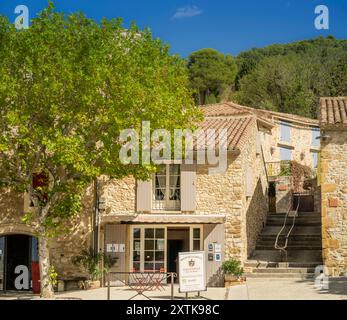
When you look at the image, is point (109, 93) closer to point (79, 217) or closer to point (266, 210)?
point (79, 217)

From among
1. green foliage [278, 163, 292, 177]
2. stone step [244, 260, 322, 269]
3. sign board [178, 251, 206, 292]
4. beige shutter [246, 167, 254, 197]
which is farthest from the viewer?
green foliage [278, 163, 292, 177]

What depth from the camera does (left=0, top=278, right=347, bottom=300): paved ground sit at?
678 inches

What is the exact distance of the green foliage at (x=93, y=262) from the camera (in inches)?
842

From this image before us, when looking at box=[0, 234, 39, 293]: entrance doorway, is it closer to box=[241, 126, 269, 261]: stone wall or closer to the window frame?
the window frame

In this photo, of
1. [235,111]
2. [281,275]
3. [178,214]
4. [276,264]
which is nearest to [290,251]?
[276,264]

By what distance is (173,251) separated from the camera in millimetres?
22734

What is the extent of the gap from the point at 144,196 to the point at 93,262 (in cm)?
304

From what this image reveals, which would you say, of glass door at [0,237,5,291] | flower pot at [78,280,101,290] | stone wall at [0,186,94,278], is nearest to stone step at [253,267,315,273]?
flower pot at [78,280,101,290]

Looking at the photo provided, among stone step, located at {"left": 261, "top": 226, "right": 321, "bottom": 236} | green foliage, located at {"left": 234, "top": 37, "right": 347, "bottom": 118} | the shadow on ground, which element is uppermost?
green foliage, located at {"left": 234, "top": 37, "right": 347, "bottom": 118}

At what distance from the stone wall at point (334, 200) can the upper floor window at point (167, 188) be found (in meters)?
5.30

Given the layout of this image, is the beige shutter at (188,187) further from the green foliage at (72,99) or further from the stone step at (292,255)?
the stone step at (292,255)

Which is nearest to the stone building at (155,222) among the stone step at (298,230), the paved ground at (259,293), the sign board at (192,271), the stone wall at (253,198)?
the stone wall at (253,198)

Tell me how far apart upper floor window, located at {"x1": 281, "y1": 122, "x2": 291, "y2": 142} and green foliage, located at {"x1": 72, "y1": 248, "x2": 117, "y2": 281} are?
22.2m

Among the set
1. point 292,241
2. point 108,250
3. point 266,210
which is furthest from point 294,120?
point 108,250
